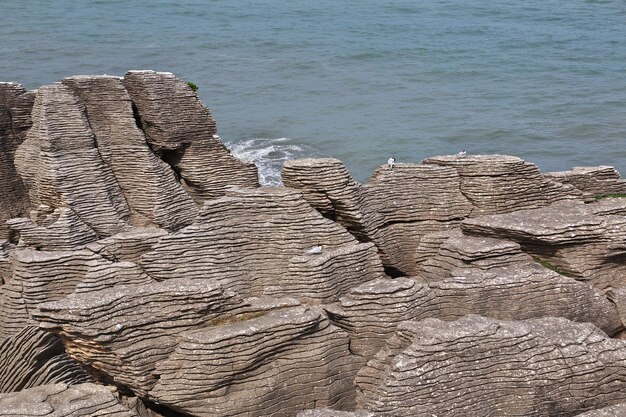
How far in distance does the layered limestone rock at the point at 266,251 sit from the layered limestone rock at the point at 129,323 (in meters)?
1.82

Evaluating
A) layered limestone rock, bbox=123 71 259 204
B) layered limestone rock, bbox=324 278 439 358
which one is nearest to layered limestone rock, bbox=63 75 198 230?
layered limestone rock, bbox=123 71 259 204

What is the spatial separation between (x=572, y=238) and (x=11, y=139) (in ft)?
44.9

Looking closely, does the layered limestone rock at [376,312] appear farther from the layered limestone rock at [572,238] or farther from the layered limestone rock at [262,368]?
the layered limestone rock at [572,238]

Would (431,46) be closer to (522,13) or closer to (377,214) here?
(522,13)

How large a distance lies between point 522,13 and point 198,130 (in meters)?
67.5

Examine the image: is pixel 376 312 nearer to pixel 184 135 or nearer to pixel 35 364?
pixel 35 364

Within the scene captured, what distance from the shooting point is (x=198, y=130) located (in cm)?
2245

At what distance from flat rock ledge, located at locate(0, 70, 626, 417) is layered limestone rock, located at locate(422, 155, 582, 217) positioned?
0.04 meters

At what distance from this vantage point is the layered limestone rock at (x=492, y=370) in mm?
13477

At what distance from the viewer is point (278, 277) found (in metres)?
17.1

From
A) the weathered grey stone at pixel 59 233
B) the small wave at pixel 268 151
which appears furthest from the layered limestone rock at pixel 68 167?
the small wave at pixel 268 151

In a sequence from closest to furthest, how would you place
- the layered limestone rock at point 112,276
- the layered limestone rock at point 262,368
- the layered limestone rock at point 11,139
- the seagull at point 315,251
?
the layered limestone rock at point 262,368
the layered limestone rock at point 112,276
the seagull at point 315,251
the layered limestone rock at point 11,139

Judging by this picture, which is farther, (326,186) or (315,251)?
(326,186)

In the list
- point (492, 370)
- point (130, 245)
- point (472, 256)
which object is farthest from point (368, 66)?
point (492, 370)
